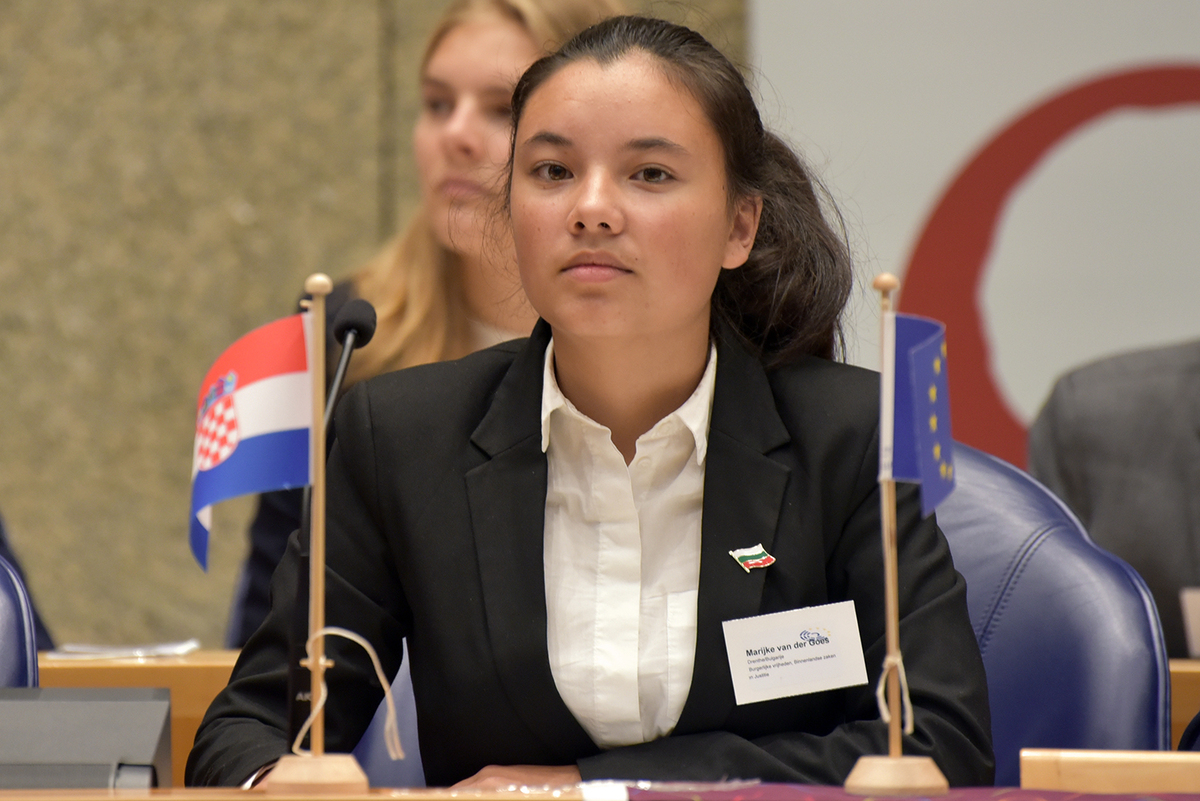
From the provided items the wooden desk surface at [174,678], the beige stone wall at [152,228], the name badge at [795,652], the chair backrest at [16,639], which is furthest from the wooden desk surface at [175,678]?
the beige stone wall at [152,228]

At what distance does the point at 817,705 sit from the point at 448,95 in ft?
4.16

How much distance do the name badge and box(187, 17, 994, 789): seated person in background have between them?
25 millimetres

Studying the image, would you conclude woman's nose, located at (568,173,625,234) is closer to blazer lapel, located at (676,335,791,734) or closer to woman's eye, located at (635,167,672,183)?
woman's eye, located at (635,167,672,183)

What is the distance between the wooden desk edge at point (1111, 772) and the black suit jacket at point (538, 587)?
20 cm

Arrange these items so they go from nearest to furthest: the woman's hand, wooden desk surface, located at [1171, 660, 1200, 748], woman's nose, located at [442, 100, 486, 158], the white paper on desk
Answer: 1. the woman's hand
2. wooden desk surface, located at [1171, 660, 1200, 748]
3. the white paper on desk
4. woman's nose, located at [442, 100, 486, 158]

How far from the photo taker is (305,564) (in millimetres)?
1030

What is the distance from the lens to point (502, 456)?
4.25ft

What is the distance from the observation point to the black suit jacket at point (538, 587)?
1145 mm

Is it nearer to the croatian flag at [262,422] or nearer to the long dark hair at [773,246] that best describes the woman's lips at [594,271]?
the long dark hair at [773,246]

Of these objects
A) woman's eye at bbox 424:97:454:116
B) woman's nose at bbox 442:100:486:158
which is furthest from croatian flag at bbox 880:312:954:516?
woman's eye at bbox 424:97:454:116

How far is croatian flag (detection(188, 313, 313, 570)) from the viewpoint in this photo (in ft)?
3.12

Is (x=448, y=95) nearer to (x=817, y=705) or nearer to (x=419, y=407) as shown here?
(x=419, y=407)

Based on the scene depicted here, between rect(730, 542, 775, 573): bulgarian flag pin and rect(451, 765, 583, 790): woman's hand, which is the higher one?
rect(730, 542, 775, 573): bulgarian flag pin

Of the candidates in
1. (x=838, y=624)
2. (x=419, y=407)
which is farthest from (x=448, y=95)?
(x=838, y=624)
